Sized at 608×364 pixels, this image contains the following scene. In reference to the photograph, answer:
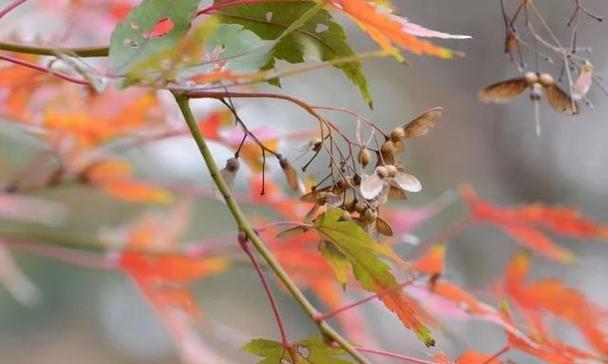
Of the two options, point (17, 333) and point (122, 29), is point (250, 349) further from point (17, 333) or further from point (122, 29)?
point (17, 333)

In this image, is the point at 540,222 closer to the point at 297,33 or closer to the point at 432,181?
the point at 297,33

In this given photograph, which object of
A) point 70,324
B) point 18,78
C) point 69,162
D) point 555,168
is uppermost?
point 18,78

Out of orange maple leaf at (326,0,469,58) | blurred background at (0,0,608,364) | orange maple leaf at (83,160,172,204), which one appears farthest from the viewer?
blurred background at (0,0,608,364)

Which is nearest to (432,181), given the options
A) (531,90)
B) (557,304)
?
(557,304)

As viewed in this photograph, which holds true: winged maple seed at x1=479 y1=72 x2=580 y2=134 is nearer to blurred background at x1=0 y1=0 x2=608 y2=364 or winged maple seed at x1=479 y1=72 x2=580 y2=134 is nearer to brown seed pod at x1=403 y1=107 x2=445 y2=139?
brown seed pod at x1=403 y1=107 x2=445 y2=139

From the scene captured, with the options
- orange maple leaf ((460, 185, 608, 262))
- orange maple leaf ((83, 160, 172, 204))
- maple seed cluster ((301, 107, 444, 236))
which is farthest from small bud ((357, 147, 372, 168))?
orange maple leaf ((83, 160, 172, 204))

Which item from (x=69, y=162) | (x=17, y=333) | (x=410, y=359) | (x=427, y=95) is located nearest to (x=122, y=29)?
(x=410, y=359)

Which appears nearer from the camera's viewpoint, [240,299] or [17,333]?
[17,333]
